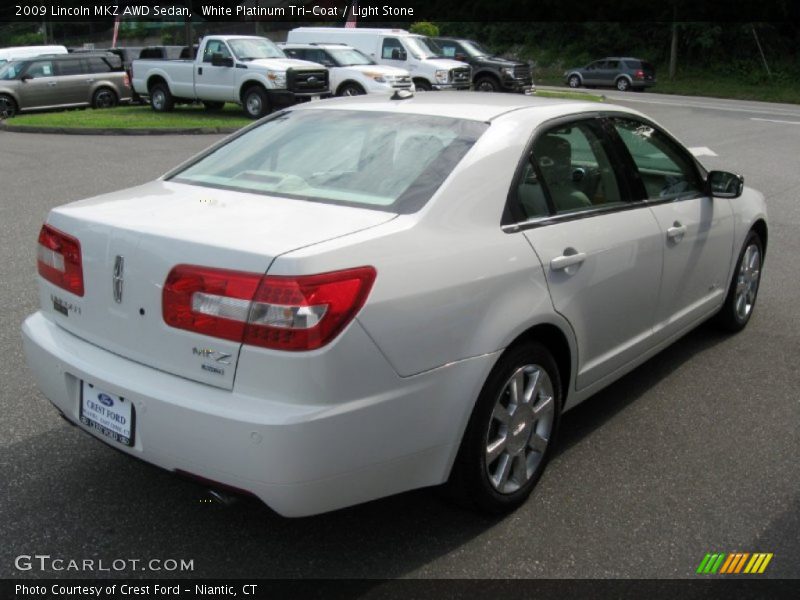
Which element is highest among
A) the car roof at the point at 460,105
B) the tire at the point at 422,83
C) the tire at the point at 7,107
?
the car roof at the point at 460,105

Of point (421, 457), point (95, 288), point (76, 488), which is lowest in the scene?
point (76, 488)

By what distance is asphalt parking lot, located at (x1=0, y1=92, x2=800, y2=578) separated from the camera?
124 inches

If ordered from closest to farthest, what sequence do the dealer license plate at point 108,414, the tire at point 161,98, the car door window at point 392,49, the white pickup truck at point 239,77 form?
the dealer license plate at point 108,414 → the white pickup truck at point 239,77 → the tire at point 161,98 → the car door window at point 392,49

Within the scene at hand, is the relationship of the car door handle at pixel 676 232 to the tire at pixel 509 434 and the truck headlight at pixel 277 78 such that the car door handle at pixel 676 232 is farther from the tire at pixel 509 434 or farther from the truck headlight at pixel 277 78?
the truck headlight at pixel 277 78

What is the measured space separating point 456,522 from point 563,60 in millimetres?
53333

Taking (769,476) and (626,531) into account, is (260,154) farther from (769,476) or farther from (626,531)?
(769,476)

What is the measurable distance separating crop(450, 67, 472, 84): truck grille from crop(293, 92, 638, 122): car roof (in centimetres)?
2106

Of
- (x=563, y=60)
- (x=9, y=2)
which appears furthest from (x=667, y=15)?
(x=9, y=2)

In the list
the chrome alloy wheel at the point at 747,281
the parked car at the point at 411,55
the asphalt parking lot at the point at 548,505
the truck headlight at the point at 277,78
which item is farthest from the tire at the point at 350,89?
the asphalt parking lot at the point at 548,505

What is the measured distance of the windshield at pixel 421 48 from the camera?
2538 centimetres

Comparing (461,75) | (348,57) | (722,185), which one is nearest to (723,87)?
(461,75)

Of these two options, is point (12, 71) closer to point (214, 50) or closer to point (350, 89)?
point (214, 50)

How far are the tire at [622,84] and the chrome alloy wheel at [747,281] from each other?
3723 cm

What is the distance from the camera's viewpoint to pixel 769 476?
150 inches
